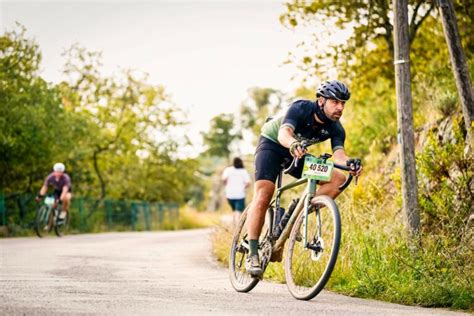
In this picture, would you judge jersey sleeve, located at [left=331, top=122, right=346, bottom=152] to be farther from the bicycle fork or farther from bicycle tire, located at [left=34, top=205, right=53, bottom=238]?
bicycle tire, located at [left=34, top=205, right=53, bottom=238]

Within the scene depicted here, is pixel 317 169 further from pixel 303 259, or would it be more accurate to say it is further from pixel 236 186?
pixel 236 186

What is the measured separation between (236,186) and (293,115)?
38.1 feet

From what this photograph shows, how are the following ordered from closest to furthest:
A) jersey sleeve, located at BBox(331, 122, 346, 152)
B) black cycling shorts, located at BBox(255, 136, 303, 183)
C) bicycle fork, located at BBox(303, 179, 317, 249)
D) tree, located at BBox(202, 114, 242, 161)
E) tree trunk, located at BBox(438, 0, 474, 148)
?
bicycle fork, located at BBox(303, 179, 317, 249) < jersey sleeve, located at BBox(331, 122, 346, 152) < black cycling shorts, located at BBox(255, 136, 303, 183) < tree trunk, located at BBox(438, 0, 474, 148) < tree, located at BBox(202, 114, 242, 161)

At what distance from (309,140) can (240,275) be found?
1.79 meters

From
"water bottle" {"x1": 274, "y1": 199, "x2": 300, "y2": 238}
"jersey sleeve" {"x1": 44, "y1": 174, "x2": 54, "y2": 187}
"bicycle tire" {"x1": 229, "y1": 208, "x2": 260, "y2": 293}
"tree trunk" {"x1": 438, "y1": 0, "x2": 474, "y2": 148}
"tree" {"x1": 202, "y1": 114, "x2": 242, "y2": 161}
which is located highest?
"tree" {"x1": 202, "y1": 114, "x2": 242, "y2": 161}

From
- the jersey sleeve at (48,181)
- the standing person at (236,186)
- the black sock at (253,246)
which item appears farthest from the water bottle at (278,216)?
the jersey sleeve at (48,181)

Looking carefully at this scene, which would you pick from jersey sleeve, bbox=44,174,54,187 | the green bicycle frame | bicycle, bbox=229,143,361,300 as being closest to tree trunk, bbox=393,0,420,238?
bicycle, bbox=229,143,361,300

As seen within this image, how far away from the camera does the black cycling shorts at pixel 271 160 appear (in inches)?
315

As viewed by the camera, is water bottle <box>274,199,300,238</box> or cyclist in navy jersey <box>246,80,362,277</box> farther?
water bottle <box>274,199,300,238</box>

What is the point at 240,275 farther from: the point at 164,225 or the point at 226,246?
the point at 164,225

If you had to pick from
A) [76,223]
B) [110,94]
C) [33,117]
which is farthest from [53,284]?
[110,94]

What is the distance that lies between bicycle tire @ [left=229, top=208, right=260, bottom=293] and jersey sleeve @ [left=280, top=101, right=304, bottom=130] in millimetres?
1362

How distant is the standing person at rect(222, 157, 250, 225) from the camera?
19078 mm

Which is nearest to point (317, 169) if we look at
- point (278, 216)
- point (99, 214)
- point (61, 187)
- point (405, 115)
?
point (278, 216)
